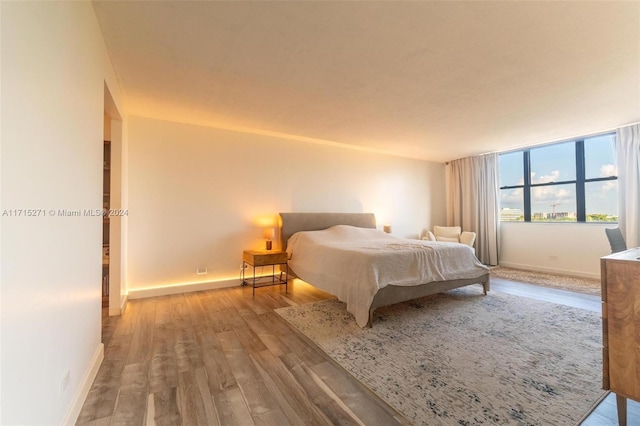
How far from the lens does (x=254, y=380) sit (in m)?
1.77

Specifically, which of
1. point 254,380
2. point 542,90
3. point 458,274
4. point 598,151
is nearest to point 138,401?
point 254,380

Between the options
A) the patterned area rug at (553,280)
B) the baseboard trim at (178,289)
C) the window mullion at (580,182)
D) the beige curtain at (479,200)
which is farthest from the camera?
the beige curtain at (479,200)

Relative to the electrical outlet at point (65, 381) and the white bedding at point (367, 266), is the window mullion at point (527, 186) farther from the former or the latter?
the electrical outlet at point (65, 381)

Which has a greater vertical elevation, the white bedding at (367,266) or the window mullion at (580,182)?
the window mullion at (580,182)

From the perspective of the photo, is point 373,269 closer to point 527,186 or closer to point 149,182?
point 149,182

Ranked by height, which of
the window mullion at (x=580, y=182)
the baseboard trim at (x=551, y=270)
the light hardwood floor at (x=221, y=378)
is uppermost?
the window mullion at (x=580, y=182)

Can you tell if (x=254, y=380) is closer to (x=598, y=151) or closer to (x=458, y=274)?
(x=458, y=274)

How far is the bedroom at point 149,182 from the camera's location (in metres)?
0.98

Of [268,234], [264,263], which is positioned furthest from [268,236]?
[264,263]

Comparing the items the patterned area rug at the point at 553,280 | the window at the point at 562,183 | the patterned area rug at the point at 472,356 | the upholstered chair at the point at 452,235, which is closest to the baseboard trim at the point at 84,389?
the patterned area rug at the point at 472,356

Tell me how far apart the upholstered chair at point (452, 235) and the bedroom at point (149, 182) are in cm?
45

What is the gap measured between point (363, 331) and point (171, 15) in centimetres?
299

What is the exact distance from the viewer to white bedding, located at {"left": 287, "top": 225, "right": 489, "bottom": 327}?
8.80 feet

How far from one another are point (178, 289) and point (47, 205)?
2911 mm
